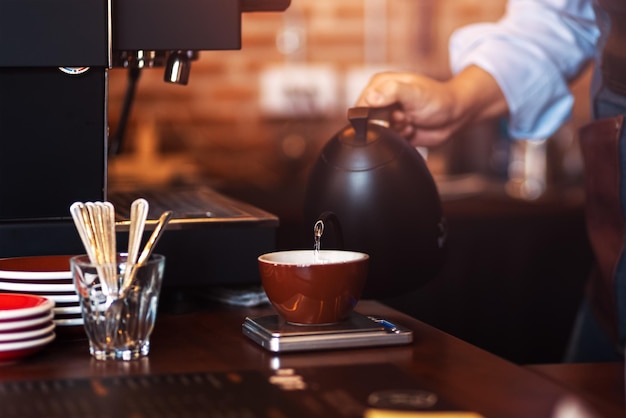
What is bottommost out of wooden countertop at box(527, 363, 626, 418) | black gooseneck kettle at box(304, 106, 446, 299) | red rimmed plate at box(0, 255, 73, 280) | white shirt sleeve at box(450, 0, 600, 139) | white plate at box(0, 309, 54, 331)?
wooden countertop at box(527, 363, 626, 418)

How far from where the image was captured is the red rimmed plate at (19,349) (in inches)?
35.5

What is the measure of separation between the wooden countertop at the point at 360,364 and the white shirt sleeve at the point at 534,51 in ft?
2.26

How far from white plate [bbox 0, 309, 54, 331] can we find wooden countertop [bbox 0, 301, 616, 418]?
34mm

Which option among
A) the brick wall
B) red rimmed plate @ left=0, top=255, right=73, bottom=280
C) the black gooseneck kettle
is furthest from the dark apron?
the brick wall

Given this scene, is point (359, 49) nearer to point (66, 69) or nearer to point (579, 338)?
point (579, 338)

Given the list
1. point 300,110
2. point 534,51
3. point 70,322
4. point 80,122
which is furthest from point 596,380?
point 300,110

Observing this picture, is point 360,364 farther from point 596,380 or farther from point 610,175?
point 610,175

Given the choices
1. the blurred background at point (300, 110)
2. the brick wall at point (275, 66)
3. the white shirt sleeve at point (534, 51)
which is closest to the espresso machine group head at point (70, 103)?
the white shirt sleeve at point (534, 51)

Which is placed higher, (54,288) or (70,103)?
(70,103)

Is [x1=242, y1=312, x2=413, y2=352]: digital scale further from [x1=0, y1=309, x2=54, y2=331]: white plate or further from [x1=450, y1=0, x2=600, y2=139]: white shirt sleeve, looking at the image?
[x1=450, y1=0, x2=600, y2=139]: white shirt sleeve

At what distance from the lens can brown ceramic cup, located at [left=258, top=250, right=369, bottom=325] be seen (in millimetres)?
953

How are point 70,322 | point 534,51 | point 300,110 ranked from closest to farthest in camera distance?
point 70,322, point 534,51, point 300,110

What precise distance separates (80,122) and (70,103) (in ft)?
0.08

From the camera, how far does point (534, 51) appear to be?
1639 millimetres
